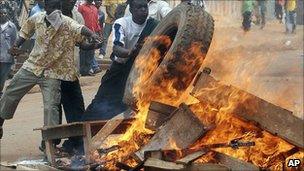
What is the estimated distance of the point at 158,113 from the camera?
6559 millimetres

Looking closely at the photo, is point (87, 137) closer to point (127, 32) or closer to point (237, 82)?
point (237, 82)

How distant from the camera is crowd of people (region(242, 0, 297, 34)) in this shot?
992 inches

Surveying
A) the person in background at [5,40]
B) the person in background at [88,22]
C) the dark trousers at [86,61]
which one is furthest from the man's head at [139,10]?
the person in background at [88,22]

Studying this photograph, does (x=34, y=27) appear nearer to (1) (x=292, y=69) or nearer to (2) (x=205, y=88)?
(2) (x=205, y=88)

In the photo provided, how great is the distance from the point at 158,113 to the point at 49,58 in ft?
6.33

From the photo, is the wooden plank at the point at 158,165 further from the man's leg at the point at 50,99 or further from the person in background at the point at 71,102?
the person in background at the point at 71,102

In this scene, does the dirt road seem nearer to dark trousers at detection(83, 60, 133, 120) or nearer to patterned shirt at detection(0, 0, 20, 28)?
dark trousers at detection(83, 60, 133, 120)

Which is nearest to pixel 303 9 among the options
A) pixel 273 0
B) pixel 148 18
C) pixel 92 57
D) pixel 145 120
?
pixel 273 0

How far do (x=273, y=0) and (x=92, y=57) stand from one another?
14940 mm

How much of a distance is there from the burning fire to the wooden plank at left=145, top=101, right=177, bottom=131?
0.50ft

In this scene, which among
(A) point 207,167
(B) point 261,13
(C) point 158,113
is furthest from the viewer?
(B) point 261,13

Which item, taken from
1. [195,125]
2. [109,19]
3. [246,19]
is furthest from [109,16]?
[195,125]

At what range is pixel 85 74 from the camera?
586 inches

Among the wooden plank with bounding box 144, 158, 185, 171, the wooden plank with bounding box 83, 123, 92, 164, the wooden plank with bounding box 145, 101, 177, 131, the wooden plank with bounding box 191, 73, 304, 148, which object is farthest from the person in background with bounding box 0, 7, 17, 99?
the wooden plank with bounding box 144, 158, 185, 171
